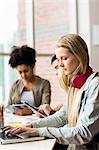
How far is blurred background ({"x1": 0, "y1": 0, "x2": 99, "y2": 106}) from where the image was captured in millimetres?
4015

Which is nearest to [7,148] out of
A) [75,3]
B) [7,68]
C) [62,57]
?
[62,57]

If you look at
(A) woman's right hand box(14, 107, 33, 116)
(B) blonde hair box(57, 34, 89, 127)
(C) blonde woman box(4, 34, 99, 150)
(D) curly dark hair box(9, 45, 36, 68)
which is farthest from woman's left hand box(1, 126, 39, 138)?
(D) curly dark hair box(9, 45, 36, 68)

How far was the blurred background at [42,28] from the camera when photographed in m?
4.02

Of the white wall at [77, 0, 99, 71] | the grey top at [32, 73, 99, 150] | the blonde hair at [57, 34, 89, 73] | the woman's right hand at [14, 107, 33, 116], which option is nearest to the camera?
the grey top at [32, 73, 99, 150]

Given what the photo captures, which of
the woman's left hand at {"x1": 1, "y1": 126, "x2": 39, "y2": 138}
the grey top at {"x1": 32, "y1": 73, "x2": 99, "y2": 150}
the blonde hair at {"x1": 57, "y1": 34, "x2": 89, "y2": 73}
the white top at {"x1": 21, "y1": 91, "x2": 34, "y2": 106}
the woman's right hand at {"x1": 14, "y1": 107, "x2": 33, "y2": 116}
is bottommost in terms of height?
the woman's right hand at {"x1": 14, "y1": 107, "x2": 33, "y2": 116}

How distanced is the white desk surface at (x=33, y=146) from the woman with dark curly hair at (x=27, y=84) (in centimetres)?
129

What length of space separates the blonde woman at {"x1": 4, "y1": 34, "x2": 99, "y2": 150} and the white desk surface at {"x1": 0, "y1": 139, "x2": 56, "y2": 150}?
4 cm

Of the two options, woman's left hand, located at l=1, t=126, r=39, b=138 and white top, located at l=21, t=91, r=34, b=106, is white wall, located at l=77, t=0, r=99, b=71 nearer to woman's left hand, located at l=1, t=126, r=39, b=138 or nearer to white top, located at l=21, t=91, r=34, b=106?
white top, located at l=21, t=91, r=34, b=106

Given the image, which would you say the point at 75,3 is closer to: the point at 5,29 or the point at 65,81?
the point at 5,29

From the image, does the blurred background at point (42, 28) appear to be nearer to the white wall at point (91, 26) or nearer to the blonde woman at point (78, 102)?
the white wall at point (91, 26)

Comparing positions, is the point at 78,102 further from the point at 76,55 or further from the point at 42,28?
the point at 42,28

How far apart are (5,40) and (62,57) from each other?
253cm

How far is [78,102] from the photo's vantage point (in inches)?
65.6

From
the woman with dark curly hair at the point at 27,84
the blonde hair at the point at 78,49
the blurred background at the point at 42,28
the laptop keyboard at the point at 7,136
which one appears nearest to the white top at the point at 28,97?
the woman with dark curly hair at the point at 27,84
